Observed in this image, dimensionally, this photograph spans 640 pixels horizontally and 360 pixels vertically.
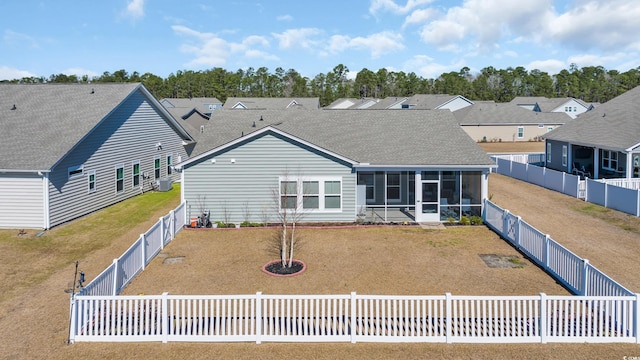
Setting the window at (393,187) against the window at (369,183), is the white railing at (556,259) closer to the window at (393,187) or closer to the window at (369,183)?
the window at (393,187)

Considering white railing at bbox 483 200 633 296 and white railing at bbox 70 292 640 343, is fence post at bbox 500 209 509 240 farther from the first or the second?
white railing at bbox 70 292 640 343

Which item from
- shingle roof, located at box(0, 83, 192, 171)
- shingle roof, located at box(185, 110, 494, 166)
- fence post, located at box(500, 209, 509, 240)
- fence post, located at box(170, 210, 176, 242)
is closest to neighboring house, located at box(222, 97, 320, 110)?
shingle roof, located at box(0, 83, 192, 171)

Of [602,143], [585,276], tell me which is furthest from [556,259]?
[602,143]

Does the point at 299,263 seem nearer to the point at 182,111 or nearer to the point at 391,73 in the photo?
the point at 182,111

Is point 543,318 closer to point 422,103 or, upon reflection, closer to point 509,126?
point 509,126

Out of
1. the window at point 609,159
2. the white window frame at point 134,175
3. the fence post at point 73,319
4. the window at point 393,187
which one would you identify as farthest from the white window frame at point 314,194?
the window at point 609,159
